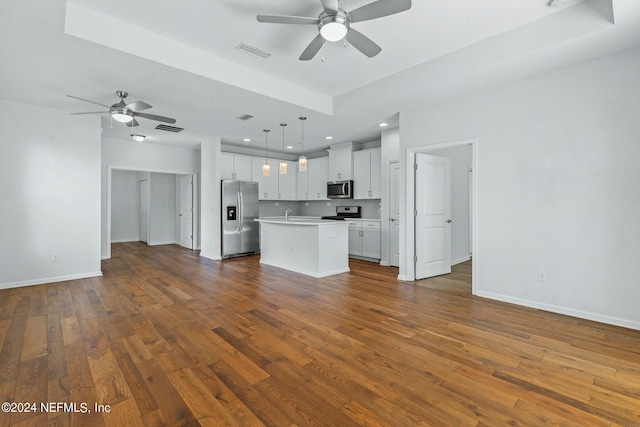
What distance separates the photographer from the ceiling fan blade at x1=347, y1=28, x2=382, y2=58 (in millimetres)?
2510

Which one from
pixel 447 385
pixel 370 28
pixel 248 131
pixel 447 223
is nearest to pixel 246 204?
pixel 248 131

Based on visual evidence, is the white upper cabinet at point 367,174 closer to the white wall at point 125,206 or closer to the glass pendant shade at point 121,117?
the glass pendant shade at point 121,117

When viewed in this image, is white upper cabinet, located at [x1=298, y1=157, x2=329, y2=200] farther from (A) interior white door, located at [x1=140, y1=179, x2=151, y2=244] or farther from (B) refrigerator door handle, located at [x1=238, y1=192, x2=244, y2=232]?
(A) interior white door, located at [x1=140, y1=179, x2=151, y2=244]

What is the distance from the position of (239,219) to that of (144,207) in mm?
4146

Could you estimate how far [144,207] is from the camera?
9133mm

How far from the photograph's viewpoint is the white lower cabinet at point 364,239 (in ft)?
20.9

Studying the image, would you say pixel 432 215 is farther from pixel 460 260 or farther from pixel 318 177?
pixel 318 177

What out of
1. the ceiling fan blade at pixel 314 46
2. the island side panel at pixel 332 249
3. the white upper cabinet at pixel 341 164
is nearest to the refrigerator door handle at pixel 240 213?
the white upper cabinet at pixel 341 164

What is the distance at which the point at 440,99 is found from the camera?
4098 millimetres

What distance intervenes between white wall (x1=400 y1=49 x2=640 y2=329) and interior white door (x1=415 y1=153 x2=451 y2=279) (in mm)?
893

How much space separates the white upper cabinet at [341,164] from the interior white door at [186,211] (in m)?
3.99

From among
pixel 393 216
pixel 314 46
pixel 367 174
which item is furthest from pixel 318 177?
pixel 314 46

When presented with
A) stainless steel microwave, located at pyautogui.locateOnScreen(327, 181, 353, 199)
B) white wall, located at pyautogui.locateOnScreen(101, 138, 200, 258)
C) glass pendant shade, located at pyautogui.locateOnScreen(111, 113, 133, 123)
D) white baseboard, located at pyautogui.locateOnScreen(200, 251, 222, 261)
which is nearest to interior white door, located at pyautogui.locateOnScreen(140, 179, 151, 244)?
white wall, located at pyautogui.locateOnScreen(101, 138, 200, 258)

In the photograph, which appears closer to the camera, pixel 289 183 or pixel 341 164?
pixel 341 164
